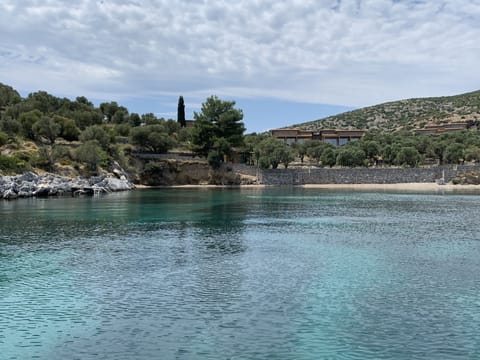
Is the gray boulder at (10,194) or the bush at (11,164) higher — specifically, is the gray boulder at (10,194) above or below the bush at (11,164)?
below

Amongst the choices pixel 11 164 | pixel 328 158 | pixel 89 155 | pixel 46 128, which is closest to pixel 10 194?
pixel 11 164

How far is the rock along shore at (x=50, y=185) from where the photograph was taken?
66.2m

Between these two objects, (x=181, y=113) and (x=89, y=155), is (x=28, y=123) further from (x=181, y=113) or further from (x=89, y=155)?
(x=181, y=113)

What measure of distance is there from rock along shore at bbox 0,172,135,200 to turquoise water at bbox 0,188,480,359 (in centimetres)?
2794

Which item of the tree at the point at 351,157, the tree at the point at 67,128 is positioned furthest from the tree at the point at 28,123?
the tree at the point at 351,157

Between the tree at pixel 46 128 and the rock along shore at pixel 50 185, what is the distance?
12.1 meters

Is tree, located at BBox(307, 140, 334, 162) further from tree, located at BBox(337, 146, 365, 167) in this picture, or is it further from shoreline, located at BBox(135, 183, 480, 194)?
shoreline, located at BBox(135, 183, 480, 194)

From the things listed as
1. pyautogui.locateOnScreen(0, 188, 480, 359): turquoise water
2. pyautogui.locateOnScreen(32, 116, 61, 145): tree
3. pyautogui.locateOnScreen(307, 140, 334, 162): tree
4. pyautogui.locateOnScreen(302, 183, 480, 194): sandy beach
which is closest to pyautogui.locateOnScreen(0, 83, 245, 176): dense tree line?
pyautogui.locateOnScreen(32, 116, 61, 145): tree

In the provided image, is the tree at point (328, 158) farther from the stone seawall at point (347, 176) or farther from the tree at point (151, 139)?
the tree at point (151, 139)

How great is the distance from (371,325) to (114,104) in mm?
117043

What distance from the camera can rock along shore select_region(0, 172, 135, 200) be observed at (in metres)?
66.2

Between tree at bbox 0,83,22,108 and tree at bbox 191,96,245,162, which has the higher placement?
tree at bbox 0,83,22,108

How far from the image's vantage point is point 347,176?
10512 cm

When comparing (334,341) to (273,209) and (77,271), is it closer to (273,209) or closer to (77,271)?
(77,271)
